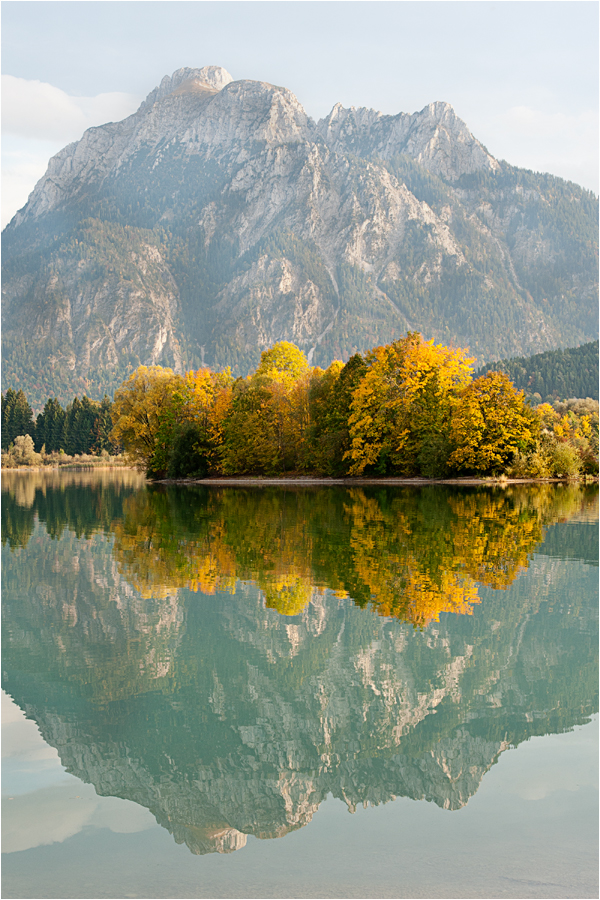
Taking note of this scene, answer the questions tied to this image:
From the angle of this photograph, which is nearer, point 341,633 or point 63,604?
point 341,633

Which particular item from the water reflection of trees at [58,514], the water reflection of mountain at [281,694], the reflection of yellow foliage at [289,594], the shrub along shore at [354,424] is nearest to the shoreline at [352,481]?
the shrub along shore at [354,424]

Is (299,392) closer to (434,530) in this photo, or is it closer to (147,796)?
(434,530)

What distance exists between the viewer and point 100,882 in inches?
204

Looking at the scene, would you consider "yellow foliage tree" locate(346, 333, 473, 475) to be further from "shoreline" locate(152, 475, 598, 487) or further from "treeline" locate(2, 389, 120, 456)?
"treeline" locate(2, 389, 120, 456)

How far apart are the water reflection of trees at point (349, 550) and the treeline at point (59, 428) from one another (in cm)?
12476

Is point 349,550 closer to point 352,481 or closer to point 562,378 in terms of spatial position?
point 352,481

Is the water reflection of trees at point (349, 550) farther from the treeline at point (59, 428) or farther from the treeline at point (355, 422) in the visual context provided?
the treeline at point (59, 428)

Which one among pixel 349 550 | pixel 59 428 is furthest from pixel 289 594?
pixel 59 428

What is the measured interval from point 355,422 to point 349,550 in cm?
4218

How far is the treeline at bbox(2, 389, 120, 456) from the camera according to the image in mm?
Answer: 154375

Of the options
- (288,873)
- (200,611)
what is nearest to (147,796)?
(288,873)

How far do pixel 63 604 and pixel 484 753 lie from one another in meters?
8.90

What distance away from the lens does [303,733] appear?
7.45 m

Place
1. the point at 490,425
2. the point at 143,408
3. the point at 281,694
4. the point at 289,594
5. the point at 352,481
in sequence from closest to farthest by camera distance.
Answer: the point at 281,694
the point at 289,594
the point at 490,425
the point at 352,481
the point at 143,408
